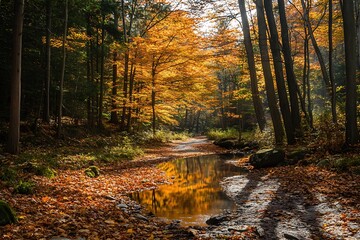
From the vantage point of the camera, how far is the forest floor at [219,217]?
4.45 meters

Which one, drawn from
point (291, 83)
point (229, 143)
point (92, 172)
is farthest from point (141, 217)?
point (229, 143)

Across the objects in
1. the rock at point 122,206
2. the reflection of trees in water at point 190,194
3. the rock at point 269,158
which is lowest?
the reflection of trees in water at point 190,194

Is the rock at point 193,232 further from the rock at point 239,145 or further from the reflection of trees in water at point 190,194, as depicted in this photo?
the rock at point 239,145

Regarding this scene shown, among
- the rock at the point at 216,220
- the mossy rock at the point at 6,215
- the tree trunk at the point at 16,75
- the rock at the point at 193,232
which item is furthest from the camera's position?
the tree trunk at the point at 16,75

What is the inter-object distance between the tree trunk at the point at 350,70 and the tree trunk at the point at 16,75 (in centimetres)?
1057

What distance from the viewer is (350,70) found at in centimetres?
894

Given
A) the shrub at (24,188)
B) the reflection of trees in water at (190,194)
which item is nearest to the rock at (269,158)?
the reflection of trees in water at (190,194)

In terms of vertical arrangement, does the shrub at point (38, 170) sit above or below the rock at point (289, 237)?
above

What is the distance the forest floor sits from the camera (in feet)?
14.6

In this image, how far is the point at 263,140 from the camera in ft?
49.3

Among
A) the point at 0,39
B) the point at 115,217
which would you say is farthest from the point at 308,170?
the point at 0,39

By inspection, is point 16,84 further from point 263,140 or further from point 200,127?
point 200,127

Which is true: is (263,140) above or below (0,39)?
below

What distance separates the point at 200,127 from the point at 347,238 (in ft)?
184
